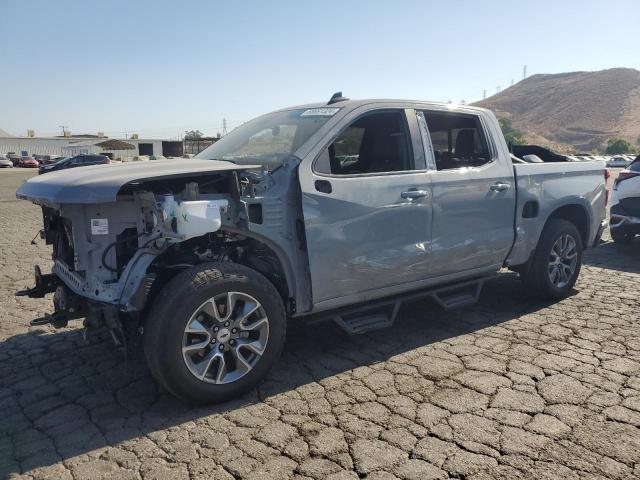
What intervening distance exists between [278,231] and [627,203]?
269 inches

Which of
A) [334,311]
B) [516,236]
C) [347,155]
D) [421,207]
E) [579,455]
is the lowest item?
[579,455]

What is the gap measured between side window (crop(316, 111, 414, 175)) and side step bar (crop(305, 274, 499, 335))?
108 centimetres

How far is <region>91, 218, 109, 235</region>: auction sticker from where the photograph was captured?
3.28 m

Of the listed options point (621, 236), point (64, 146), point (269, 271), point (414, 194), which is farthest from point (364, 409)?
point (64, 146)

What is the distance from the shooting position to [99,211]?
333cm

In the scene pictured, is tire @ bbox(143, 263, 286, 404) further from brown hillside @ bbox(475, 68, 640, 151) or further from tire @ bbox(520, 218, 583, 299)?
brown hillside @ bbox(475, 68, 640, 151)

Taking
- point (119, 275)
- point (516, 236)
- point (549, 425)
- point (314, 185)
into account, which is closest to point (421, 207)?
point (314, 185)

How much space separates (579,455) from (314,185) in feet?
7.46

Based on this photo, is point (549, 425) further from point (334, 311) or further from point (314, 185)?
point (314, 185)

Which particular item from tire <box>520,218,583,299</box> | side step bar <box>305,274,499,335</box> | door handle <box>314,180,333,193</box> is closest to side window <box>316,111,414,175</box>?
door handle <box>314,180,333,193</box>

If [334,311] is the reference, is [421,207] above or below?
above

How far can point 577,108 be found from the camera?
122 meters

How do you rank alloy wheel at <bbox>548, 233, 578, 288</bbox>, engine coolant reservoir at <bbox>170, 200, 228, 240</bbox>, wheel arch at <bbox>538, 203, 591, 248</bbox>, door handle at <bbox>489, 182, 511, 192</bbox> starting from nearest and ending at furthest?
engine coolant reservoir at <bbox>170, 200, 228, 240</bbox>, door handle at <bbox>489, 182, 511, 192</bbox>, alloy wheel at <bbox>548, 233, 578, 288</bbox>, wheel arch at <bbox>538, 203, 591, 248</bbox>

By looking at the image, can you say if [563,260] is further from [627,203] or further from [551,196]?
[627,203]
